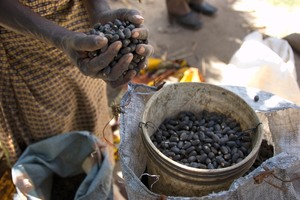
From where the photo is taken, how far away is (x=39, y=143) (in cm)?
235

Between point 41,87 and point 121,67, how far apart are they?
74 cm

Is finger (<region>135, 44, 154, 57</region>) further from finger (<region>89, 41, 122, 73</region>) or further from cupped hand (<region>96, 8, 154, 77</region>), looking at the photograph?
finger (<region>89, 41, 122, 73</region>)

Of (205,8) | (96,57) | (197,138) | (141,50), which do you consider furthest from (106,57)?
(205,8)

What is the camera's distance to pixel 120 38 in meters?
1.65

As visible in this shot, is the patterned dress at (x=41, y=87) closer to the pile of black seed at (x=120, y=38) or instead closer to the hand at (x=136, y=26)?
the hand at (x=136, y=26)

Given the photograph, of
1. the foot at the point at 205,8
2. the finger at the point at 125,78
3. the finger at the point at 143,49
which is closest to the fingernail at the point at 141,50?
the finger at the point at 143,49

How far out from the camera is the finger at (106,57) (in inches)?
61.1

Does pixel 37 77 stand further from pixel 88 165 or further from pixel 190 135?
pixel 190 135

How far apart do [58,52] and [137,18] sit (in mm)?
603

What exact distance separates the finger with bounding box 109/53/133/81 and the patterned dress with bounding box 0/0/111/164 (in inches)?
23.9

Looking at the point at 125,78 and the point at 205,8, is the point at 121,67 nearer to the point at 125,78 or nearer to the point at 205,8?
the point at 125,78

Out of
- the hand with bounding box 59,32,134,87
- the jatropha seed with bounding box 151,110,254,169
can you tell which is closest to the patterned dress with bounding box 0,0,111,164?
the hand with bounding box 59,32,134,87

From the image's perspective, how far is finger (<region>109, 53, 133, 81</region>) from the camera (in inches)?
62.9

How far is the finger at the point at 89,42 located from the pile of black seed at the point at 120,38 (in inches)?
3.1
